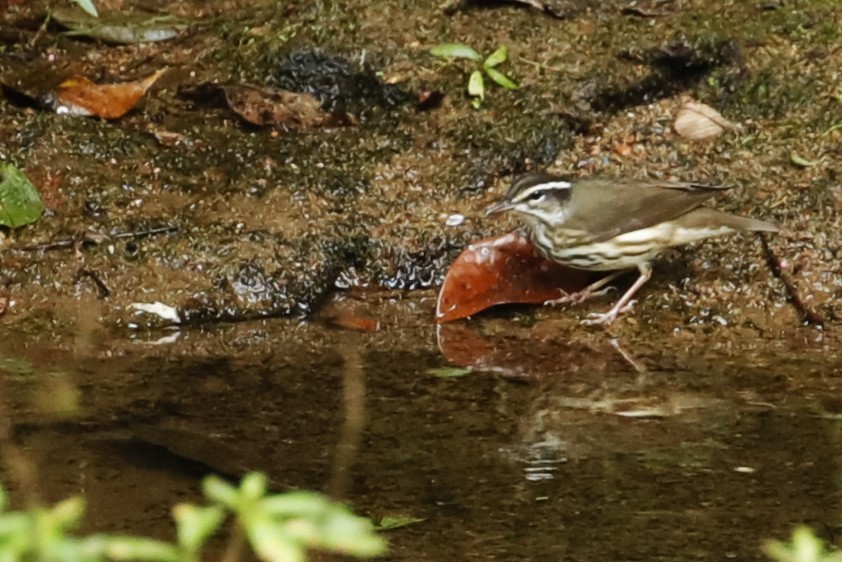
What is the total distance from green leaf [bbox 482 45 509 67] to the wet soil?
6 centimetres

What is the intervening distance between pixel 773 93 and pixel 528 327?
225 cm

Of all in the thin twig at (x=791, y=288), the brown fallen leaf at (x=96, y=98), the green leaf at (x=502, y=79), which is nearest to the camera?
the thin twig at (x=791, y=288)

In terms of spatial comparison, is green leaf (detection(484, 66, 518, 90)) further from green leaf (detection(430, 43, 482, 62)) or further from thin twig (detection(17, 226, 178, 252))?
thin twig (detection(17, 226, 178, 252))

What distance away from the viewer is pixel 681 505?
325 centimetres

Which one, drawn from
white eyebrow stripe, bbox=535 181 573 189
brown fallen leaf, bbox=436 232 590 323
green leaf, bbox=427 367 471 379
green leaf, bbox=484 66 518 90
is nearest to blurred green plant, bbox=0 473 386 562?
green leaf, bbox=427 367 471 379

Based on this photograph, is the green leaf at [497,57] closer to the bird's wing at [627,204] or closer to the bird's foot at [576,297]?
the bird's wing at [627,204]

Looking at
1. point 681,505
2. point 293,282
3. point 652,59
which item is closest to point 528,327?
point 293,282

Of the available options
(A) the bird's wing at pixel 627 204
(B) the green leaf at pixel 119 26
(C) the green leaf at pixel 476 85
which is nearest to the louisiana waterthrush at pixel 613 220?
(A) the bird's wing at pixel 627 204

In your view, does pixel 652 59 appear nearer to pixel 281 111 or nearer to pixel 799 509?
pixel 281 111

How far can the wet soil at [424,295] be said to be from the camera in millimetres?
3371

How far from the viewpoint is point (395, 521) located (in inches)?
123

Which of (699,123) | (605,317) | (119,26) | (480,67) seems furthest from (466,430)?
(119,26)

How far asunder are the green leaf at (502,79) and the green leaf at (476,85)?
0.21ft

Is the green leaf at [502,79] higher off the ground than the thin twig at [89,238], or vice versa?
the green leaf at [502,79]
